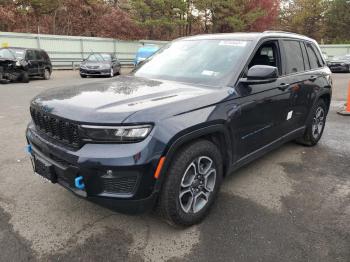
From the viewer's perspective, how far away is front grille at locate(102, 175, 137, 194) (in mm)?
2605

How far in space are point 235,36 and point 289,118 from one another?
1.36 m

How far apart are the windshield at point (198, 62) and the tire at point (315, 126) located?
2.20 metres

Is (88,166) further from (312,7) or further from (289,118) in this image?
(312,7)

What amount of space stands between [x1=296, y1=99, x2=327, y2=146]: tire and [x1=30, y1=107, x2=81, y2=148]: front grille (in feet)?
12.8

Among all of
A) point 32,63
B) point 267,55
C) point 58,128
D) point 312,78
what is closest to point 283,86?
point 267,55

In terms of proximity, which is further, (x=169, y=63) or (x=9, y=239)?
(x=169, y=63)

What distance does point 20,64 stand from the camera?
15070 mm

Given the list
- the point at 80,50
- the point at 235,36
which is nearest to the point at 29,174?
the point at 235,36

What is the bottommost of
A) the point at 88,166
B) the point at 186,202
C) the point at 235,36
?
the point at 186,202

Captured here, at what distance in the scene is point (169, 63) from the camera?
417 centimetres

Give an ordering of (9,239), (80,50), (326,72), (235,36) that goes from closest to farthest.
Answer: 1. (9,239)
2. (235,36)
3. (326,72)
4. (80,50)

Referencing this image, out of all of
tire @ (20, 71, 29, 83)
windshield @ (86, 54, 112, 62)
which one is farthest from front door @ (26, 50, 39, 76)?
windshield @ (86, 54, 112, 62)

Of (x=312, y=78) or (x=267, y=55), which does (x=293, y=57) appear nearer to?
(x=312, y=78)

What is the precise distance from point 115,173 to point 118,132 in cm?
32
